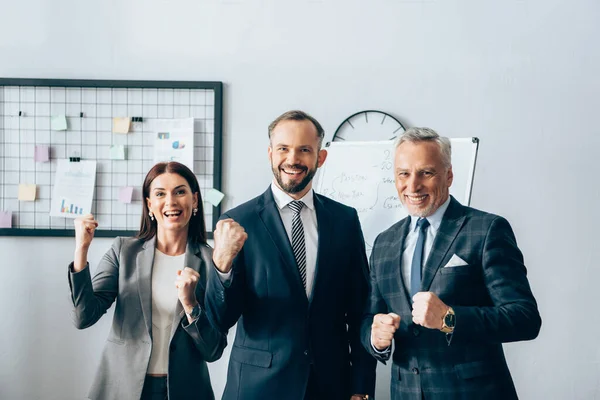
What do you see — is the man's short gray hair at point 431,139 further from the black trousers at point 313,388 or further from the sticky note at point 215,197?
the sticky note at point 215,197

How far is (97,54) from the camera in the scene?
2850mm

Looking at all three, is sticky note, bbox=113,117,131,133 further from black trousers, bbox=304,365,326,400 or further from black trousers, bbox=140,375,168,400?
black trousers, bbox=304,365,326,400

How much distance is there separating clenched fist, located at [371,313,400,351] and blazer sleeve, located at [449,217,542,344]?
164 mm

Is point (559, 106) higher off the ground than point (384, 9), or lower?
lower

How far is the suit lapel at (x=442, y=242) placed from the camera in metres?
1.60

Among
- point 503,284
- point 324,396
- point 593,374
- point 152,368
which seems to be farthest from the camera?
point 593,374

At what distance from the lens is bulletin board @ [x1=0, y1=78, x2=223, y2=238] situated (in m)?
2.83

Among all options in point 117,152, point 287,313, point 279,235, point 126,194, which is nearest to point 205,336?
point 287,313

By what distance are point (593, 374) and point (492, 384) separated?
1.59m

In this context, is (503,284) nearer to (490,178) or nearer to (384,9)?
(490,178)

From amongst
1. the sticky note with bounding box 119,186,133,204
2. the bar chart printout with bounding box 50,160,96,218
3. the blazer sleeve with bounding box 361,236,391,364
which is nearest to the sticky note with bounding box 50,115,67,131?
the bar chart printout with bounding box 50,160,96,218

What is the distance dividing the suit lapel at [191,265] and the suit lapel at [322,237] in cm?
44

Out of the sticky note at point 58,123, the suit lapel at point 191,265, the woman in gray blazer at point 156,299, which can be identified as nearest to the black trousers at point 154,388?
the woman in gray blazer at point 156,299

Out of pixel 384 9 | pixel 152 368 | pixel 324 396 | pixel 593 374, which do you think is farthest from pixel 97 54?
pixel 593 374
